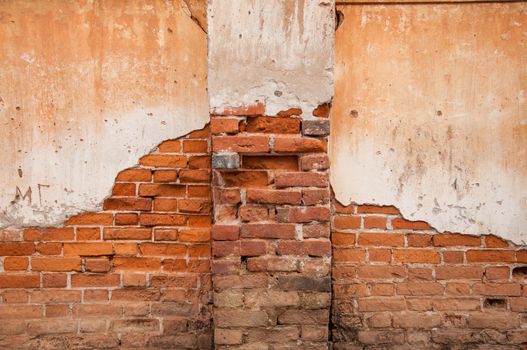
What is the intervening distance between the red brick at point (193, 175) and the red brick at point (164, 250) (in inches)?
13.5

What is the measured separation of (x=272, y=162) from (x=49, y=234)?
1.22 metres

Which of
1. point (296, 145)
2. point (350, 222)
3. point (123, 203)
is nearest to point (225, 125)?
point (296, 145)

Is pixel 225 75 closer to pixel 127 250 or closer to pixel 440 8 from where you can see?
pixel 127 250

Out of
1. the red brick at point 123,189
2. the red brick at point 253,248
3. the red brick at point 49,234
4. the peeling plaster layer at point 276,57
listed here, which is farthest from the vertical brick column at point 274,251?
the red brick at point 49,234

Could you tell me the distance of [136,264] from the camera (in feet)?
7.75

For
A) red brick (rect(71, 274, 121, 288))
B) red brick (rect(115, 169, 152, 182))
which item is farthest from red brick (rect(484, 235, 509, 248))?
red brick (rect(71, 274, 121, 288))

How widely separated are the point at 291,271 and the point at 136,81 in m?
1.24

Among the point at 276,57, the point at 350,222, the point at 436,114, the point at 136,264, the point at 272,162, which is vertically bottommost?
the point at 136,264

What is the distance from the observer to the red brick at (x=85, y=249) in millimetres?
2338

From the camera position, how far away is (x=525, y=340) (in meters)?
2.41

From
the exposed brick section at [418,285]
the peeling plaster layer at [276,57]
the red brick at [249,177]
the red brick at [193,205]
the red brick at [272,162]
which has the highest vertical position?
the peeling plaster layer at [276,57]

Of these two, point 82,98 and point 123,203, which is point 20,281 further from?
point 82,98

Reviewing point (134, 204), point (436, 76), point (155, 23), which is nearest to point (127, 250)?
point (134, 204)

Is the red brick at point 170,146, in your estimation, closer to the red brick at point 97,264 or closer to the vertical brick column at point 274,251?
the vertical brick column at point 274,251
